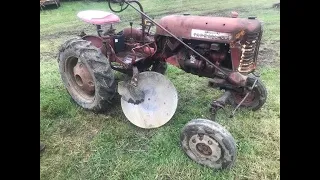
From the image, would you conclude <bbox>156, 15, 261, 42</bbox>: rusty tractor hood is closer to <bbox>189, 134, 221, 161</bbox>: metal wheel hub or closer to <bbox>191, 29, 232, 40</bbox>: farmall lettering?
<bbox>191, 29, 232, 40</bbox>: farmall lettering

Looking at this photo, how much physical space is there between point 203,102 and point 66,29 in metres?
1.17

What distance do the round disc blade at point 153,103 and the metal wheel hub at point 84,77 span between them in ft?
0.86

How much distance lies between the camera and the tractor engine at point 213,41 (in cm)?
174

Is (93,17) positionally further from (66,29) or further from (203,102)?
(203,102)

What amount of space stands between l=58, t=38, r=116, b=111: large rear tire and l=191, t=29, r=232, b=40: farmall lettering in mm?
570

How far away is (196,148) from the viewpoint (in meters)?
1.61

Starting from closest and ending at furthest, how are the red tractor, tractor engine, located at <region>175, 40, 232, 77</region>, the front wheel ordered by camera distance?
the front wheel → the red tractor → tractor engine, located at <region>175, 40, 232, 77</region>

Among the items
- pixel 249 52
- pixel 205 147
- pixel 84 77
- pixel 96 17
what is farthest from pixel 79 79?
pixel 249 52

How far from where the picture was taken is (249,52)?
1.79m

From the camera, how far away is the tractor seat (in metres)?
1.99

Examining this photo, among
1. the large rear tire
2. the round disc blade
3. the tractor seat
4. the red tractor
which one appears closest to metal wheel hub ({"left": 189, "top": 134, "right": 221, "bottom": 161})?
the red tractor

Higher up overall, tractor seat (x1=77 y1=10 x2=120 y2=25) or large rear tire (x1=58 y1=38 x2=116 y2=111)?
tractor seat (x1=77 y1=10 x2=120 y2=25)
